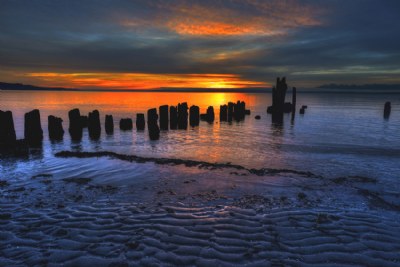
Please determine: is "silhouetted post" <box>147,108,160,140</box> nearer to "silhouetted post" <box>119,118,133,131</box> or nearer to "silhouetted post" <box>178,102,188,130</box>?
"silhouetted post" <box>119,118,133,131</box>

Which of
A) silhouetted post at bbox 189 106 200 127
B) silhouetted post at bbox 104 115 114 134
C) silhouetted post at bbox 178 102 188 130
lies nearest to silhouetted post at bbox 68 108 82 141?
silhouetted post at bbox 104 115 114 134

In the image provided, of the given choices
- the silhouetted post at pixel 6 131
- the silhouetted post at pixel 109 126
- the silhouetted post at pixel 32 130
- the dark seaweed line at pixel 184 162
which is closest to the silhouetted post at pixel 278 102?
the silhouetted post at pixel 109 126

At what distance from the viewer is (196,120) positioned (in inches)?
994

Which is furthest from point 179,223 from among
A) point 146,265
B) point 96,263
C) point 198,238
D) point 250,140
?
point 250,140

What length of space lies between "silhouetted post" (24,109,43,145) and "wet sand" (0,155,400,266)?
7.73 m

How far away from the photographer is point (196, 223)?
495cm

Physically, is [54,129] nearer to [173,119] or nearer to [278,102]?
[173,119]

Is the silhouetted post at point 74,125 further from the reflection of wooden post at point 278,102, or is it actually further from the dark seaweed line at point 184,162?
the reflection of wooden post at point 278,102

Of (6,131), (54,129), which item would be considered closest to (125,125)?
(54,129)

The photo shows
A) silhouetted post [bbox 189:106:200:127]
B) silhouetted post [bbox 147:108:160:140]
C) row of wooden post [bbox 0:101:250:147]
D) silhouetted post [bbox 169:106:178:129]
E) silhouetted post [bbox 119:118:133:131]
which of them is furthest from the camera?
silhouetted post [bbox 189:106:200:127]

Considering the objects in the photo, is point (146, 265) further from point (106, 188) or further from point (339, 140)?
point (339, 140)

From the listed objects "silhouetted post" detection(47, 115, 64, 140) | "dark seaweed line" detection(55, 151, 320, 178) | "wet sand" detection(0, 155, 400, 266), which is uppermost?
"silhouetted post" detection(47, 115, 64, 140)

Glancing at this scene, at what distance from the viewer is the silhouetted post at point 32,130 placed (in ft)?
47.5

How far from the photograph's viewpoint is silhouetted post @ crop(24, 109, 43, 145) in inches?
570
